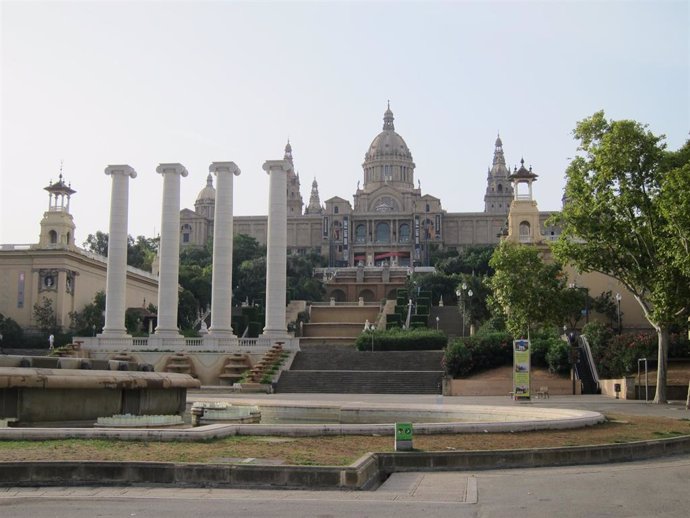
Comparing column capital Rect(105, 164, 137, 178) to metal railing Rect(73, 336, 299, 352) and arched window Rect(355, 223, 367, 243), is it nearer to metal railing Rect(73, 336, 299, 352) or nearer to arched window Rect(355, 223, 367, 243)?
metal railing Rect(73, 336, 299, 352)

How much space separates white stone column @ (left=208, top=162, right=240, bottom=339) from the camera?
60.3 metres

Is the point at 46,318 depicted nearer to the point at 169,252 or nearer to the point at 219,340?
the point at 169,252

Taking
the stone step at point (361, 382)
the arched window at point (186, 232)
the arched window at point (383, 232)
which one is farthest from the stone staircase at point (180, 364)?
the arched window at point (383, 232)

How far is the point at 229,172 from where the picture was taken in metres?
61.0

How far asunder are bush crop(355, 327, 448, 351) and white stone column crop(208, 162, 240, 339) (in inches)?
370

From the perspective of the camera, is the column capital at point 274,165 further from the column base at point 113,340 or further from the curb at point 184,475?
the curb at point 184,475

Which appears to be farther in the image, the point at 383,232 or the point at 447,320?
the point at 383,232

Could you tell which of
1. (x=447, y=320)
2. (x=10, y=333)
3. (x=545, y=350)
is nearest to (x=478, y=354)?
(x=545, y=350)

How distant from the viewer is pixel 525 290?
48.5 metres

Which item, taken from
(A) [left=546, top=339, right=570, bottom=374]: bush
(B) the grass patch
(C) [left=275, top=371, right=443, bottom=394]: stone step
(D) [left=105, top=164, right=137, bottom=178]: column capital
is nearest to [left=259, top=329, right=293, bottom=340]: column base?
(C) [left=275, top=371, right=443, bottom=394]: stone step

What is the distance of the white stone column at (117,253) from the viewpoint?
6144 cm

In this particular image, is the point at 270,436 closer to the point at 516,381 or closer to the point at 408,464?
the point at 408,464

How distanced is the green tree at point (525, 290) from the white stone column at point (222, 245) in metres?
19.8

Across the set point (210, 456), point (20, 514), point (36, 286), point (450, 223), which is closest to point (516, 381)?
point (210, 456)
